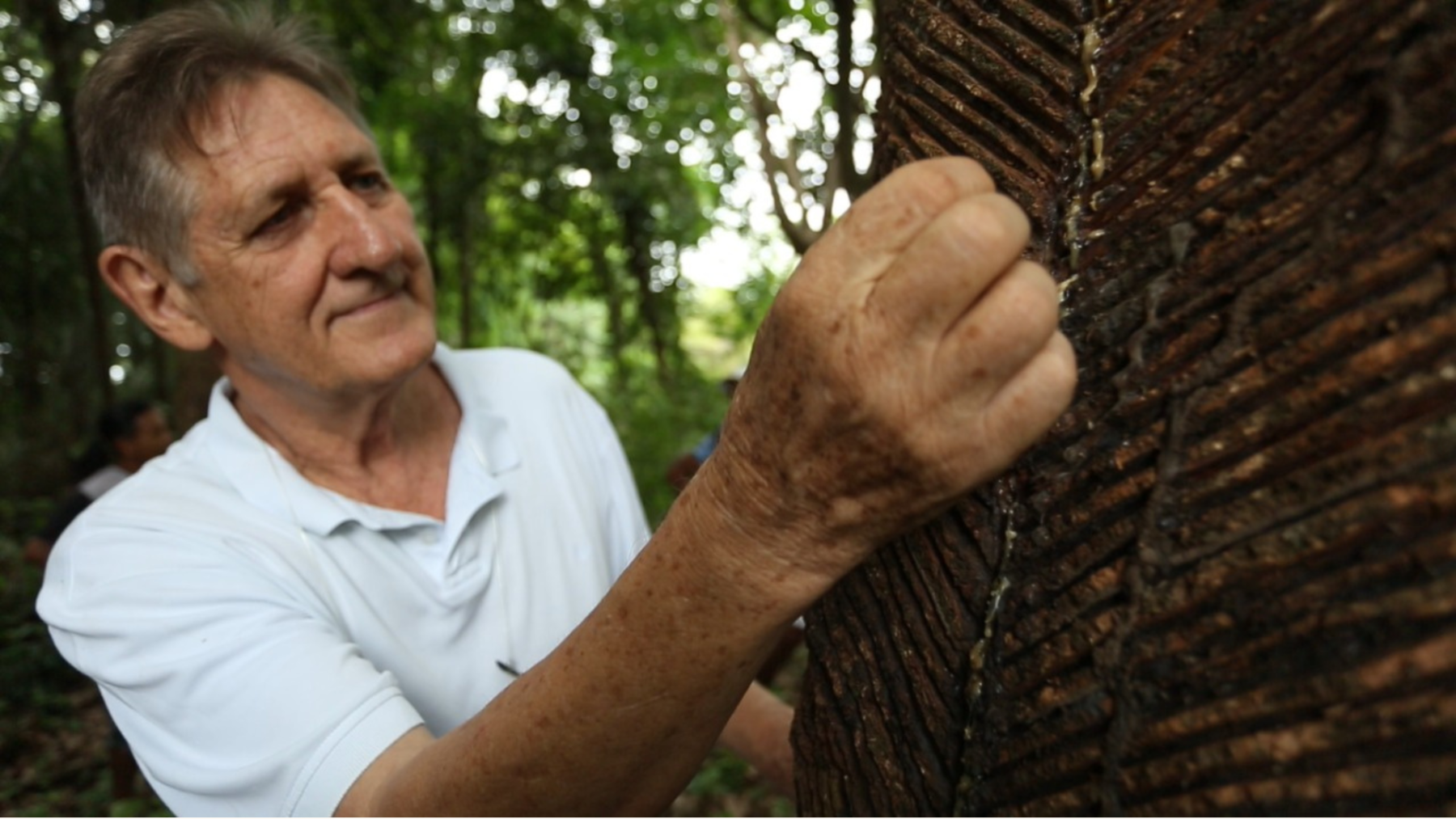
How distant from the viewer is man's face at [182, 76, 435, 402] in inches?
71.0

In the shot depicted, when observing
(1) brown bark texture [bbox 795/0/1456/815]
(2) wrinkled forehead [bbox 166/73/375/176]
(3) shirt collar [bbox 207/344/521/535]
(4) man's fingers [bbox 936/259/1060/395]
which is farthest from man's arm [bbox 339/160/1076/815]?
(2) wrinkled forehead [bbox 166/73/375/176]

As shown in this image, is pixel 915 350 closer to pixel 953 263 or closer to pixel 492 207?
pixel 953 263

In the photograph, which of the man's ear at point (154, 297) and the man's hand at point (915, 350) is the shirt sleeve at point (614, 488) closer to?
the man's ear at point (154, 297)

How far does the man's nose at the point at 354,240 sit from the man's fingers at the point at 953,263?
1417 mm

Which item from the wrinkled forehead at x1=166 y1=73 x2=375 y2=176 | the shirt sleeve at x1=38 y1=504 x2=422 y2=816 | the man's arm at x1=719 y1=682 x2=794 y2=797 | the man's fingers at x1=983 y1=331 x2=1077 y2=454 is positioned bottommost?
the shirt sleeve at x1=38 y1=504 x2=422 y2=816

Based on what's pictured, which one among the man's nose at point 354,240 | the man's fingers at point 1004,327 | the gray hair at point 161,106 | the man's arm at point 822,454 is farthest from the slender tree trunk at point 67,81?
the man's fingers at point 1004,327

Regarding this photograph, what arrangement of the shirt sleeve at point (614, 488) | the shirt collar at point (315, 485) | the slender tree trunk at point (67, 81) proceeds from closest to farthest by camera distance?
the shirt collar at point (315, 485) < the shirt sleeve at point (614, 488) < the slender tree trunk at point (67, 81)

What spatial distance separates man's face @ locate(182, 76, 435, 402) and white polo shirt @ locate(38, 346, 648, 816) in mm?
196

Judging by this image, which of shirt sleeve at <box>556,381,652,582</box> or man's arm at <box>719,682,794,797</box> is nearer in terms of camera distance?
man's arm at <box>719,682,794,797</box>

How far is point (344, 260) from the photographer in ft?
6.10

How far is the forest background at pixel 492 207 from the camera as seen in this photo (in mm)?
5617

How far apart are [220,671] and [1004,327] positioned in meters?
1.26

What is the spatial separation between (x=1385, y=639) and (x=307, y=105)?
1.95 metres

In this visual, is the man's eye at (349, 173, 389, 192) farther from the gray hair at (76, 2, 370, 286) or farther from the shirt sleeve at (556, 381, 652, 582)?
the shirt sleeve at (556, 381, 652, 582)
